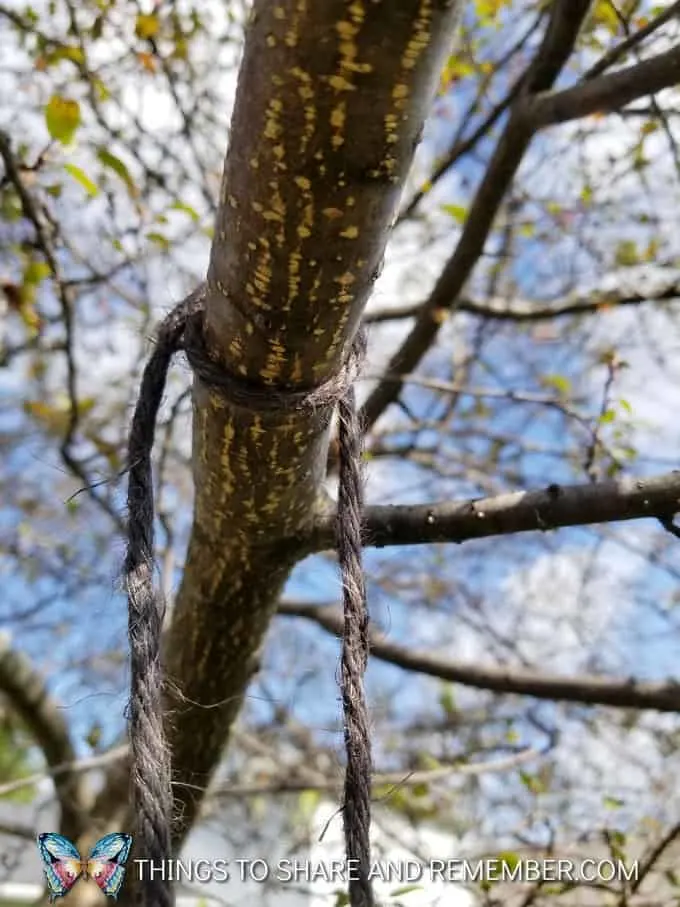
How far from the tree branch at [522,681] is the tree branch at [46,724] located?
65 centimetres

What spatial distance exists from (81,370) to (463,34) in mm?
1555

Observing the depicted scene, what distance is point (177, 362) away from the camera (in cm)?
79

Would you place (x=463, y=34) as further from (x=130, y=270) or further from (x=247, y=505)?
(x=247, y=505)

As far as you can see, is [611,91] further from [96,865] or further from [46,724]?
[46,724]

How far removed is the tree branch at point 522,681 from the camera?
1.28m

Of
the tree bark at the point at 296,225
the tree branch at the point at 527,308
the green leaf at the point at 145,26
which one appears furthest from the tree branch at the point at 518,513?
the green leaf at the point at 145,26

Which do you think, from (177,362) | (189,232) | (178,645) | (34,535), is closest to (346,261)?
(177,362)

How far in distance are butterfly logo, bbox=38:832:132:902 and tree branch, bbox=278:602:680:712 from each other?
44 cm

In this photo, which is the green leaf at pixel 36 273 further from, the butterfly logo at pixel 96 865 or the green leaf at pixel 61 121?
the butterfly logo at pixel 96 865

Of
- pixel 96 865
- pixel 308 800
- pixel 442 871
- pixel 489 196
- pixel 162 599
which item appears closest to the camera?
pixel 162 599

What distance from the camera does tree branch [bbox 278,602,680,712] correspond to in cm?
128

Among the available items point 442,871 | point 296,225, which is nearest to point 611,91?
point 296,225

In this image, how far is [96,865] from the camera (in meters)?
0.86

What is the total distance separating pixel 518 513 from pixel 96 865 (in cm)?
59
